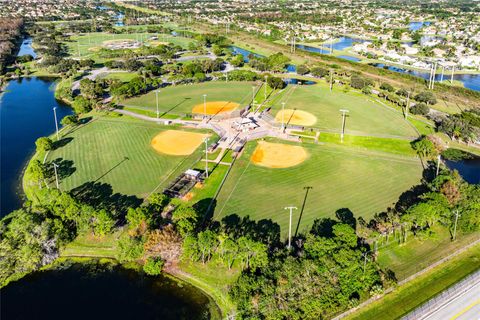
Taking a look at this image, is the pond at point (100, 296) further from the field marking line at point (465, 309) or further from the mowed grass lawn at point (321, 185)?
the field marking line at point (465, 309)

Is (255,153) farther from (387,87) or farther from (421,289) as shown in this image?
(387,87)

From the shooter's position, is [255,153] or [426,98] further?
[426,98]

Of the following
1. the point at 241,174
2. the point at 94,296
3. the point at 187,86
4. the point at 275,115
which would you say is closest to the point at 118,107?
the point at 187,86

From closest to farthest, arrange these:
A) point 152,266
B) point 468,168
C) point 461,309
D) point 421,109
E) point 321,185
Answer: point 461,309
point 152,266
point 321,185
point 468,168
point 421,109

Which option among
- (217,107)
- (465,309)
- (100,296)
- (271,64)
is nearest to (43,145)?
(100,296)

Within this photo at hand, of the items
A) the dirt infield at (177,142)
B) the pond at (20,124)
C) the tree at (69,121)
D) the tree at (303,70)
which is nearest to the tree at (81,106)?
the pond at (20,124)

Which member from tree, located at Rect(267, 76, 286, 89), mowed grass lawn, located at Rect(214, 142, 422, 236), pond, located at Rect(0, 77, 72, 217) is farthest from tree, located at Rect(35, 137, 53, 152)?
tree, located at Rect(267, 76, 286, 89)
